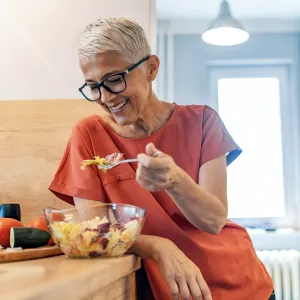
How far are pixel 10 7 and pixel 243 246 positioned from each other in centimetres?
115

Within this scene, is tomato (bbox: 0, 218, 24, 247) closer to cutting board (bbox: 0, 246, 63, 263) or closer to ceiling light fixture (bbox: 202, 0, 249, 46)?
cutting board (bbox: 0, 246, 63, 263)

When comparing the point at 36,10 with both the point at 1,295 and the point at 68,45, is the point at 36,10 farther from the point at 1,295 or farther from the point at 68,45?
the point at 1,295

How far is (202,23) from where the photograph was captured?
9.58 feet

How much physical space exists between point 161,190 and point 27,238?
29cm

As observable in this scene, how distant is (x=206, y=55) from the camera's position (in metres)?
2.90

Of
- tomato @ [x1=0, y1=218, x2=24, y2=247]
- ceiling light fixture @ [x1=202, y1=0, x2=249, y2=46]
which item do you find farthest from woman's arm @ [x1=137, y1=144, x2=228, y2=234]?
ceiling light fixture @ [x1=202, y1=0, x2=249, y2=46]

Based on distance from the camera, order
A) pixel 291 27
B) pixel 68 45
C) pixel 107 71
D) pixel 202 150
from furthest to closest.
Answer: pixel 291 27, pixel 68 45, pixel 202 150, pixel 107 71

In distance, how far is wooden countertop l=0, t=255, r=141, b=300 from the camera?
44cm

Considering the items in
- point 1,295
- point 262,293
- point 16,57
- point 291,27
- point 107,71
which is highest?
point 291,27

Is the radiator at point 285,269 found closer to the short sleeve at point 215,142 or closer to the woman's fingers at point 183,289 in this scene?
the short sleeve at point 215,142

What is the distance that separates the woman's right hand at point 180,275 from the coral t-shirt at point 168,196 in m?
0.05

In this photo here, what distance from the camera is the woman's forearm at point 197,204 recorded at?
789 mm

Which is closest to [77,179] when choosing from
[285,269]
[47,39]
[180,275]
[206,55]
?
[180,275]

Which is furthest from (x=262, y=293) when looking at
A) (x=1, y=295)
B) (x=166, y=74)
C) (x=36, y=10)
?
(x=166, y=74)
